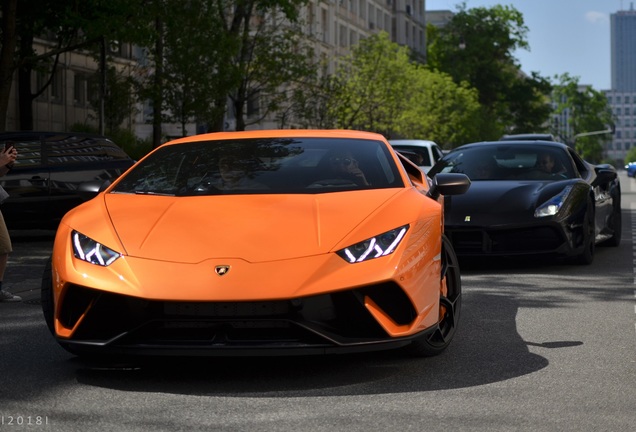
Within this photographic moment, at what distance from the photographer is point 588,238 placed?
12.5 metres

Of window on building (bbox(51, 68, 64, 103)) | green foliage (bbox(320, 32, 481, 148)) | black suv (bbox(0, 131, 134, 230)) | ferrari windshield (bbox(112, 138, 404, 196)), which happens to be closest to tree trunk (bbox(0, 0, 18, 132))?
black suv (bbox(0, 131, 134, 230))

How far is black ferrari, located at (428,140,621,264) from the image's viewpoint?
11.9 meters

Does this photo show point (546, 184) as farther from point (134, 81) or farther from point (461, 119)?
point (461, 119)

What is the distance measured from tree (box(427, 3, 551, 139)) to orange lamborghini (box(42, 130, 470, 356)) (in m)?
80.0

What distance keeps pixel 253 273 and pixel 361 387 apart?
2.37 ft

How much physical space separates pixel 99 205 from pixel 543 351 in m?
2.54

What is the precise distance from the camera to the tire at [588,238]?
485 inches

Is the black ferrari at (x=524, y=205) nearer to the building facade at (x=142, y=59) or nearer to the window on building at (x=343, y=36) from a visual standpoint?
the building facade at (x=142, y=59)

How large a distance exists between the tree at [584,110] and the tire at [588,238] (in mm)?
133725

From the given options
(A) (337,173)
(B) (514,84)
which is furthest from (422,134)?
(A) (337,173)

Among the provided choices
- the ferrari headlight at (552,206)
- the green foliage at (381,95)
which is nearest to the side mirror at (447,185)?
the ferrari headlight at (552,206)

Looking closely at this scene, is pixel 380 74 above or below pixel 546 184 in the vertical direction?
above

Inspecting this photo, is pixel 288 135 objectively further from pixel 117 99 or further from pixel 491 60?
pixel 491 60

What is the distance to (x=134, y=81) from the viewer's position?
111 ft
